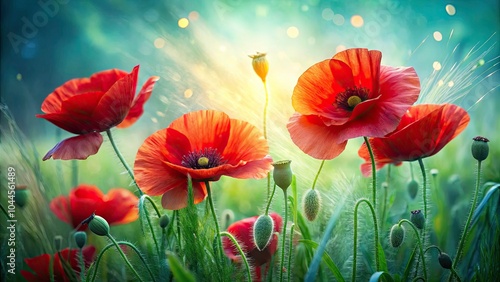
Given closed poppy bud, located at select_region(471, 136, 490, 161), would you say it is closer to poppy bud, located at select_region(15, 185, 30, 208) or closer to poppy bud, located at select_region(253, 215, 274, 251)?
poppy bud, located at select_region(253, 215, 274, 251)

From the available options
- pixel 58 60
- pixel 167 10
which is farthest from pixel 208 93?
pixel 58 60

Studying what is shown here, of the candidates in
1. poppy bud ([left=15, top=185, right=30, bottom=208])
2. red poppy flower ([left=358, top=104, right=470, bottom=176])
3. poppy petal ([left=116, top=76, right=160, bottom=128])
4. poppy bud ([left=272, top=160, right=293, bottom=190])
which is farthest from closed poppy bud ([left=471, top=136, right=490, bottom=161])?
poppy bud ([left=15, top=185, right=30, bottom=208])

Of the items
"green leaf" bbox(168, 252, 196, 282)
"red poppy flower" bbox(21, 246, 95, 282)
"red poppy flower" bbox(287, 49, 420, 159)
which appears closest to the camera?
"green leaf" bbox(168, 252, 196, 282)

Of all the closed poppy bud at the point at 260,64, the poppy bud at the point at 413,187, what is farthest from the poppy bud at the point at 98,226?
the poppy bud at the point at 413,187

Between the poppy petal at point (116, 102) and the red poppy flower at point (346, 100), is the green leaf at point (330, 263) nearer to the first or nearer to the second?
the red poppy flower at point (346, 100)

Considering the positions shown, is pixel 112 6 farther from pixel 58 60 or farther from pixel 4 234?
pixel 4 234

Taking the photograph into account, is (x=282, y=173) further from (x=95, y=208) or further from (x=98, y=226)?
(x=95, y=208)

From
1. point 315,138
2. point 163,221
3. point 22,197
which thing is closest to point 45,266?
point 22,197
